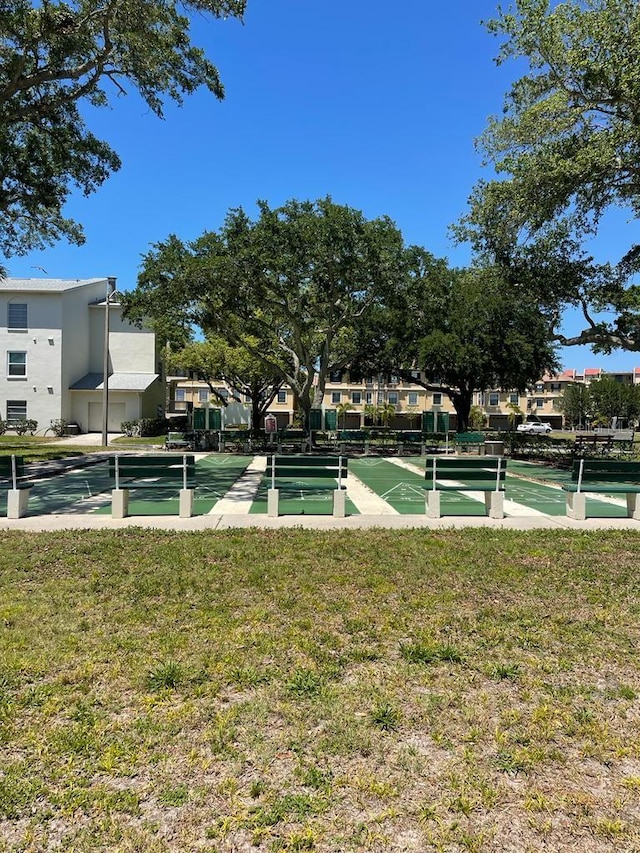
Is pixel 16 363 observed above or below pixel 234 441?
above

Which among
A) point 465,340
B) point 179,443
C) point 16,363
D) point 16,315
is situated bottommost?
point 179,443

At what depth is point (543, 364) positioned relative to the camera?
103ft

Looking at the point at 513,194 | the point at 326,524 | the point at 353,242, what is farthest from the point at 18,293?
the point at 326,524

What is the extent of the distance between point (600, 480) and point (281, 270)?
1430 centimetres

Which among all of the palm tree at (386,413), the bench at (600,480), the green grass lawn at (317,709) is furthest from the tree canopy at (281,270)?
the palm tree at (386,413)

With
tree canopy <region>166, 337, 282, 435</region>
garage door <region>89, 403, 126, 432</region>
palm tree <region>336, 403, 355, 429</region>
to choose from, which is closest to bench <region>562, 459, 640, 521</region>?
tree canopy <region>166, 337, 282, 435</region>

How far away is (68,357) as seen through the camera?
3625cm

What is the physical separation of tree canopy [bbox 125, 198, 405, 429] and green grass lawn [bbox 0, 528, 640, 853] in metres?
16.3

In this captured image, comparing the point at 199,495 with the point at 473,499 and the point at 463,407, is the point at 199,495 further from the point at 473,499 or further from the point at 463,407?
the point at 463,407

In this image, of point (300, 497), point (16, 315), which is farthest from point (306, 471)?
point (16, 315)

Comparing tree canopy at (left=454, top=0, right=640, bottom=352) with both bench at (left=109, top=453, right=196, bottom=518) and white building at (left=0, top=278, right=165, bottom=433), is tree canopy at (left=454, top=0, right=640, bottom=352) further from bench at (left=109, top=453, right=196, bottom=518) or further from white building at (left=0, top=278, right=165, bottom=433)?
white building at (left=0, top=278, right=165, bottom=433)

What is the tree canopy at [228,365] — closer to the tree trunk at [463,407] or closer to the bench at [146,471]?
the tree trunk at [463,407]

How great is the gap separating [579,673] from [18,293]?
130ft

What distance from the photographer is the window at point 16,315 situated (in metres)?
35.4
